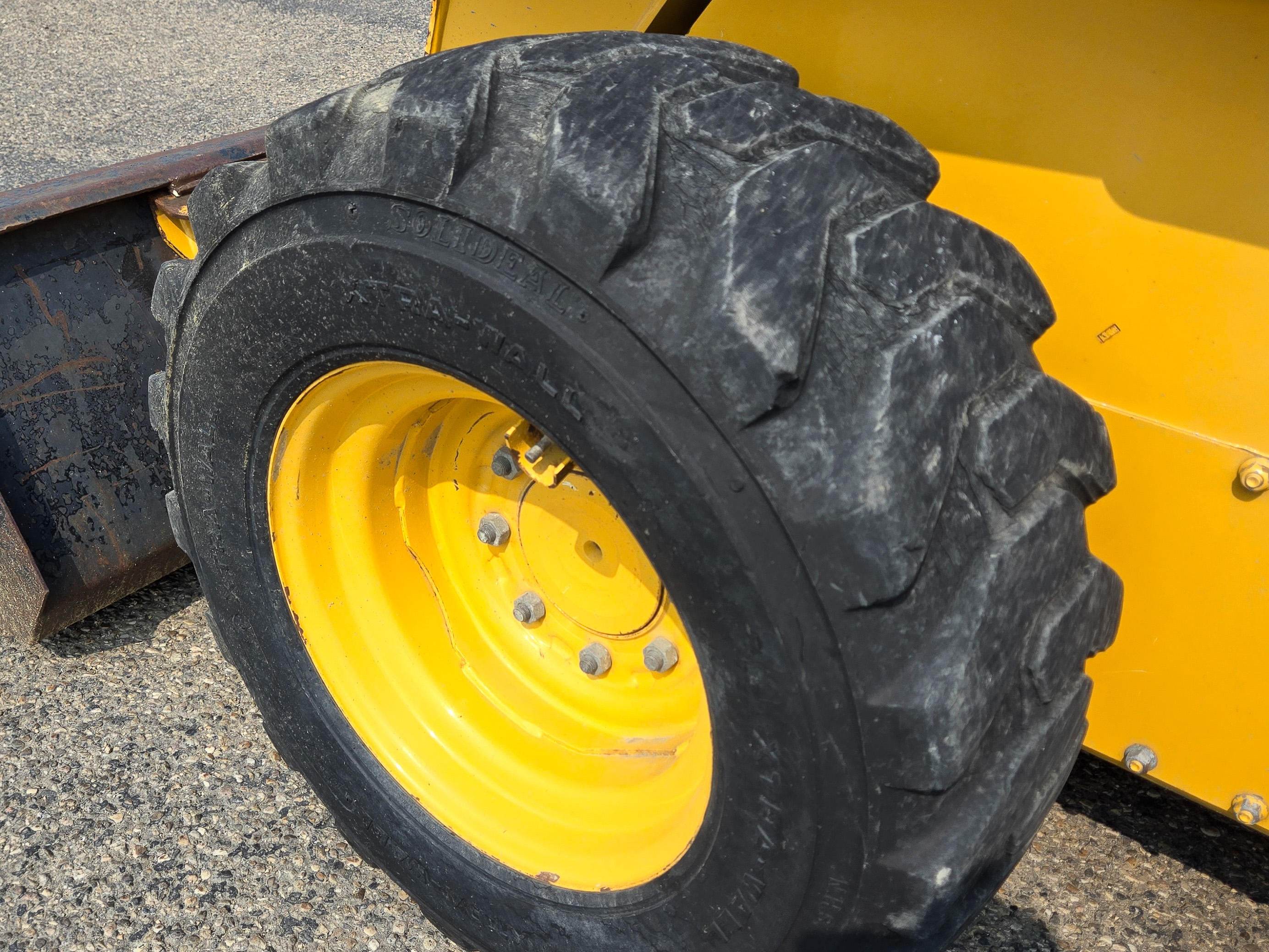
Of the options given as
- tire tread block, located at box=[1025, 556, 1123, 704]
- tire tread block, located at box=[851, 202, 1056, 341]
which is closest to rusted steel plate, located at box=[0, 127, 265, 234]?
tire tread block, located at box=[851, 202, 1056, 341]

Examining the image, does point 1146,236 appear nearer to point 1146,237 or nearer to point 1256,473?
point 1146,237

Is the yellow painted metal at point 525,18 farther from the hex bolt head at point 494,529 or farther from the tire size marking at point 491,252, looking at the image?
the hex bolt head at point 494,529

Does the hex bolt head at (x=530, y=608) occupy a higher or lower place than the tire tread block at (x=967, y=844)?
lower

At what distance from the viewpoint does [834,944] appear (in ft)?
3.73

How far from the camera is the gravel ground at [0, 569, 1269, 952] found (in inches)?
65.1

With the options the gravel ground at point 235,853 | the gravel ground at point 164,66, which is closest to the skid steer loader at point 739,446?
the gravel ground at point 235,853

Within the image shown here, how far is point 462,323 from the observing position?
1114 mm

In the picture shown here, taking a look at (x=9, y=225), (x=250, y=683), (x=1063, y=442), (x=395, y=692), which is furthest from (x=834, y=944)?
(x=9, y=225)

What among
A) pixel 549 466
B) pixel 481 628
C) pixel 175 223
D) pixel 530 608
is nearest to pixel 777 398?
pixel 549 466

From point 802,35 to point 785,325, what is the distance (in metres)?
0.62

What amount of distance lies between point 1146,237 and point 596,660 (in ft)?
3.10

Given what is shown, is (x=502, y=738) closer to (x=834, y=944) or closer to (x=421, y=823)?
(x=421, y=823)

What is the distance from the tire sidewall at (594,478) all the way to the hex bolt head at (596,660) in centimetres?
31

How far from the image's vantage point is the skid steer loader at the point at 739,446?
99cm
